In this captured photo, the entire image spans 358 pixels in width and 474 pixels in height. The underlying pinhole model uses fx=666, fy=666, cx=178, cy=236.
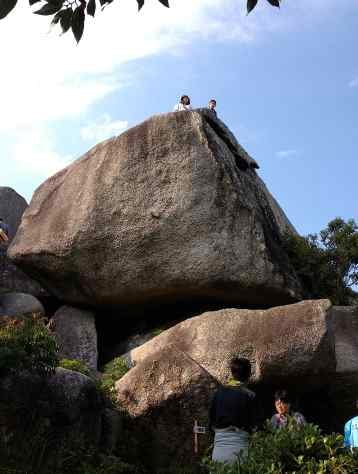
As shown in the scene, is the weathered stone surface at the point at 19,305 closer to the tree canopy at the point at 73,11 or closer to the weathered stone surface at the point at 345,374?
the weathered stone surface at the point at 345,374

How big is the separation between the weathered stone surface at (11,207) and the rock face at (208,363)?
8235mm

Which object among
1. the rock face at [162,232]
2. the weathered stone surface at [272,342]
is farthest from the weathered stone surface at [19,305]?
the weathered stone surface at [272,342]

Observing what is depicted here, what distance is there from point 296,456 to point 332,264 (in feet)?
30.4

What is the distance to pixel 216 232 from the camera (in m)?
12.0

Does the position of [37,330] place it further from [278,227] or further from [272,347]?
[278,227]

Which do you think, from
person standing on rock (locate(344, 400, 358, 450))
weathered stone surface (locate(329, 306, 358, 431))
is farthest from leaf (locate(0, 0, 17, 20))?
weathered stone surface (locate(329, 306, 358, 431))

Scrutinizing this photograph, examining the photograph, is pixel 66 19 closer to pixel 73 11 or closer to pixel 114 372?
pixel 73 11

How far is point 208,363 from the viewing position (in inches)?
384

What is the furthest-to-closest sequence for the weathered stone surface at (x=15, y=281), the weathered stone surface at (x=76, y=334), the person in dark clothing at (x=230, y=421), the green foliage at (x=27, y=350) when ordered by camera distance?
the weathered stone surface at (x=15, y=281) → the weathered stone surface at (x=76, y=334) → the green foliage at (x=27, y=350) → the person in dark clothing at (x=230, y=421)

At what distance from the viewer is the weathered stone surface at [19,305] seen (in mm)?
13391

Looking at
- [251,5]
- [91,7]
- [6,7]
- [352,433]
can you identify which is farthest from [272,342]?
[6,7]

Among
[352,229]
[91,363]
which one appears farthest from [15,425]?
[352,229]

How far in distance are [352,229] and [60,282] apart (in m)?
6.06

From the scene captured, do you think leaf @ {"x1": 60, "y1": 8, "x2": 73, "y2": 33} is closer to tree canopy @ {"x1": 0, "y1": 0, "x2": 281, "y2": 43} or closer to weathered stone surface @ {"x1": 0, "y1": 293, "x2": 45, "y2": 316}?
tree canopy @ {"x1": 0, "y1": 0, "x2": 281, "y2": 43}
